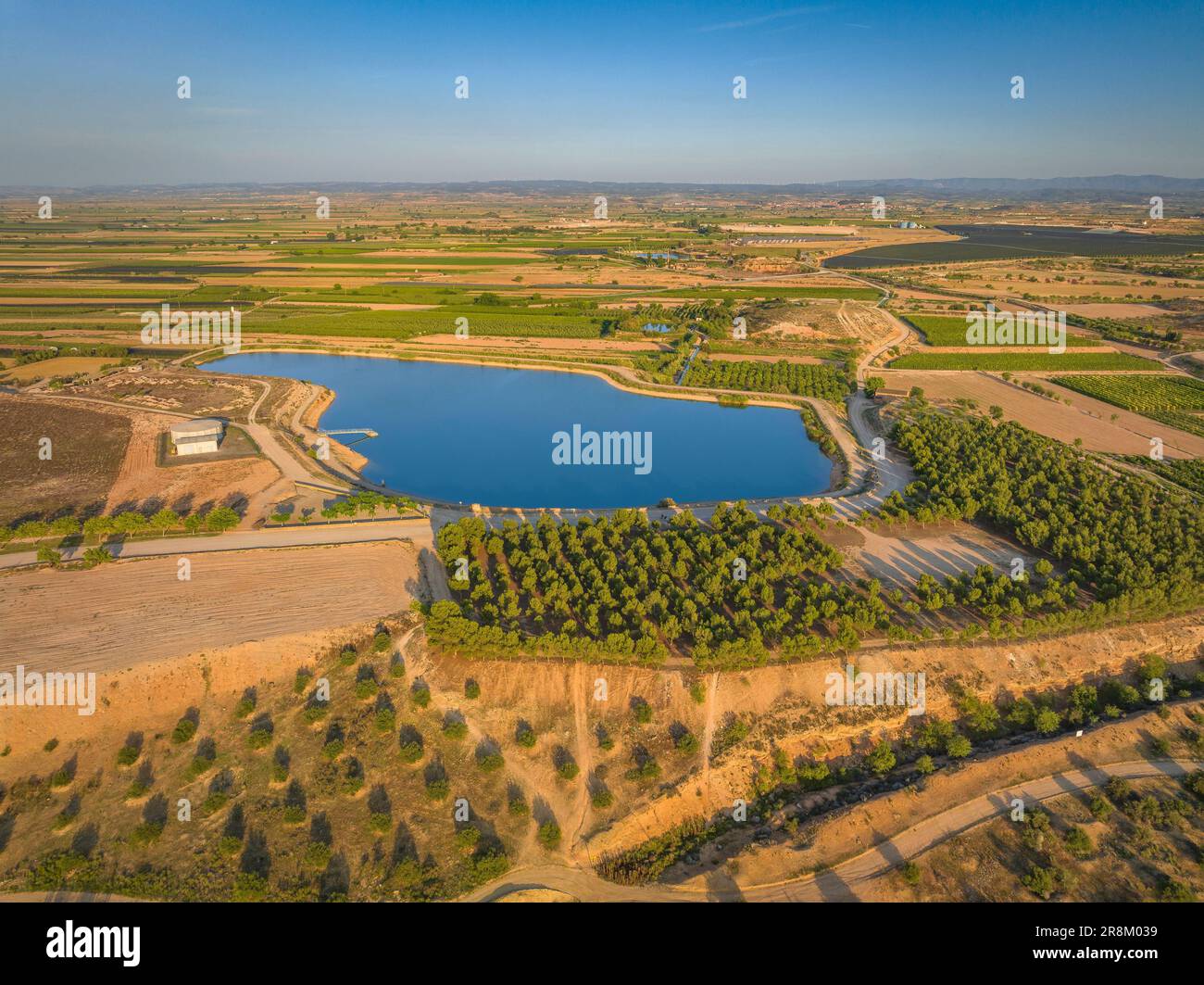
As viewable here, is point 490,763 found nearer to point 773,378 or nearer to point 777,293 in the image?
point 773,378

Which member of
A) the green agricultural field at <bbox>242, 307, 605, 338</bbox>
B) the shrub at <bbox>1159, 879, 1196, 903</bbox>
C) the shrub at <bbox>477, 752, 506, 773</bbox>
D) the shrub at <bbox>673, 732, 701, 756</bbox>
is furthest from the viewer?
the green agricultural field at <bbox>242, 307, 605, 338</bbox>

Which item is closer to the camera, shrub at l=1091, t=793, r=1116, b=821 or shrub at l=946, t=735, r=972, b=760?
shrub at l=1091, t=793, r=1116, b=821

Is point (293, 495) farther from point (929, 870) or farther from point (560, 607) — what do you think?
point (929, 870)

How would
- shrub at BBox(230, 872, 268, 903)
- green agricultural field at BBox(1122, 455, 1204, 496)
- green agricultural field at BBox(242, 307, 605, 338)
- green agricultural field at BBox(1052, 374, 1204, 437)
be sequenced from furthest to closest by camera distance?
green agricultural field at BBox(242, 307, 605, 338) → green agricultural field at BBox(1052, 374, 1204, 437) → green agricultural field at BBox(1122, 455, 1204, 496) → shrub at BBox(230, 872, 268, 903)

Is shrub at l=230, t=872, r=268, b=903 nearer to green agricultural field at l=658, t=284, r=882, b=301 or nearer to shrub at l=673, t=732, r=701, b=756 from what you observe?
shrub at l=673, t=732, r=701, b=756

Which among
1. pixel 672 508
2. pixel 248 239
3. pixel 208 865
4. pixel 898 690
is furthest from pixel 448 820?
pixel 248 239

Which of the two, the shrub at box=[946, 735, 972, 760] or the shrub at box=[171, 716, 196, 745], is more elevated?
the shrub at box=[171, 716, 196, 745]

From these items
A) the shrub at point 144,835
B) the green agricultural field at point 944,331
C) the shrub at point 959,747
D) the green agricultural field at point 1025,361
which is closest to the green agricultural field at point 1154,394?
the green agricultural field at point 1025,361

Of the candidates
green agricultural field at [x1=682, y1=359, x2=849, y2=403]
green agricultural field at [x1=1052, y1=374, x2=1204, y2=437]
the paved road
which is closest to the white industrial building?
the paved road

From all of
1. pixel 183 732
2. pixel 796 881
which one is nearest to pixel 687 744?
pixel 796 881
